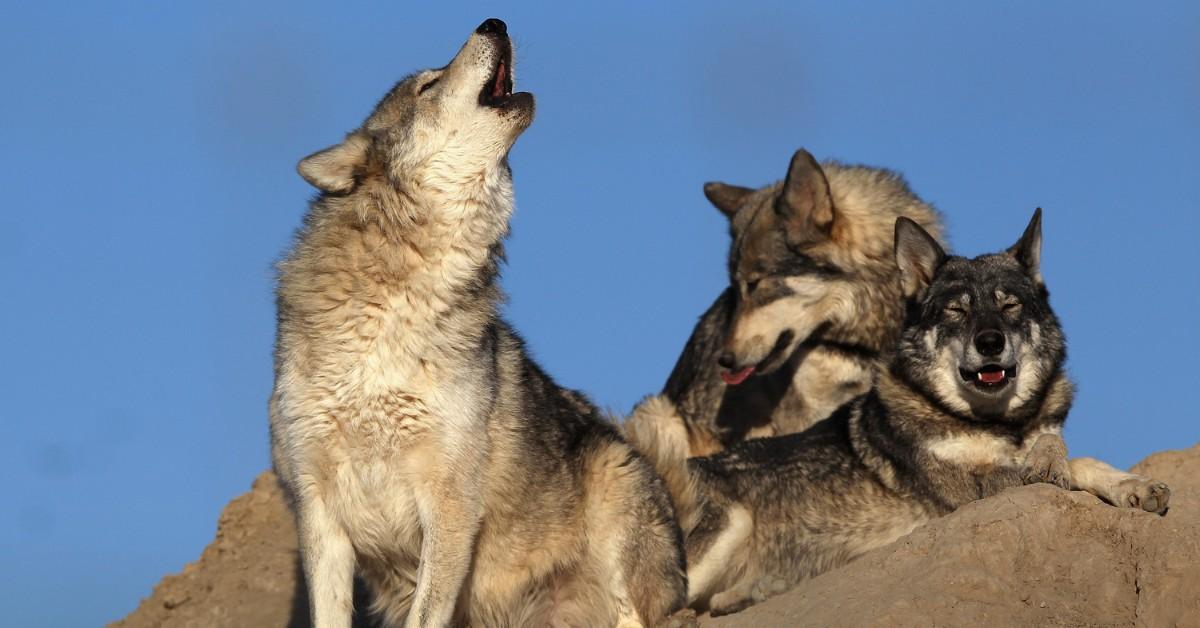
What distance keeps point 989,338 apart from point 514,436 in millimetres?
3100

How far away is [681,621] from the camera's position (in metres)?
8.73

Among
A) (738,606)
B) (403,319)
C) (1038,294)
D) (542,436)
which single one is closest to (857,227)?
(1038,294)

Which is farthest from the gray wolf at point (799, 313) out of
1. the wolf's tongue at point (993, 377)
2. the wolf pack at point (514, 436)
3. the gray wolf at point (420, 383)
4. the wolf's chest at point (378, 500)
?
the wolf's chest at point (378, 500)

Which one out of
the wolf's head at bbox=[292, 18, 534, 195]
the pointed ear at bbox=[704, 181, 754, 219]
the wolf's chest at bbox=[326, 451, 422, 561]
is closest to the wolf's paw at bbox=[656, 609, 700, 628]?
the wolf's chest at bbox=[326, 451, 422, 561]

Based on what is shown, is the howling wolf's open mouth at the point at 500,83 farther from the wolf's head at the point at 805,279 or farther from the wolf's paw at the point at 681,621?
the wolf's head at the point at 805,279

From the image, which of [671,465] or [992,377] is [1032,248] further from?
[671,465]

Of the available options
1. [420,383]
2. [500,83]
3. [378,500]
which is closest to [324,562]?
[378,500]

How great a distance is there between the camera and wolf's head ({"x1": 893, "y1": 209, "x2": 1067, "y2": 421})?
9445 mm

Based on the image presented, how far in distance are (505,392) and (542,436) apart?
1.18 ft

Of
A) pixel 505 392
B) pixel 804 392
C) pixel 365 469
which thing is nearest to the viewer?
pixel 365 469

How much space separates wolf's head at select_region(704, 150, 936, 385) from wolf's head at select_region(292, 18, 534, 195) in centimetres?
412

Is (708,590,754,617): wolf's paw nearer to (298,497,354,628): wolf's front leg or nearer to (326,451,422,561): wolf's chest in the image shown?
(326,451,422,561): wolf's chest

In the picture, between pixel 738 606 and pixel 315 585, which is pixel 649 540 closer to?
pixel 738 606

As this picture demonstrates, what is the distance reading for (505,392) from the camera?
8344 mm
